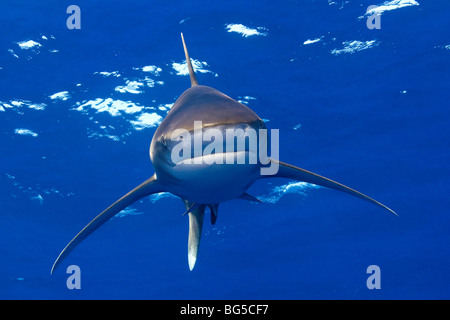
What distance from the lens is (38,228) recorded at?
77.5ft

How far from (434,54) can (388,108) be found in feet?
8.88

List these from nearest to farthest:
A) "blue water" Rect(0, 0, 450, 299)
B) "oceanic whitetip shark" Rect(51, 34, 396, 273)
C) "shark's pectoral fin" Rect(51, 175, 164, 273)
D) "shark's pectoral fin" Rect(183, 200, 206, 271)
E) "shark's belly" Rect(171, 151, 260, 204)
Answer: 1. "oceanic whitetip shark" Rect(51, 34, 396, 273)
2. "shark's belly" Rect(171, 151, 260, 204)
3. "shark's pectoral fin" Rect(51, 175, 164, 273)
4. "shark's pectoral fin" Rect(183, 200, 206, 271)
5. "blue water" Rect(0, 0, 450, 299)

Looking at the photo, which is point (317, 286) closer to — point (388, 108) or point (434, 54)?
point (388, 108)

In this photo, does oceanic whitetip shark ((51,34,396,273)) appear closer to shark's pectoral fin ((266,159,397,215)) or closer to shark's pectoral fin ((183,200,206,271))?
shark's pectoral fin ((266,159,397,215))

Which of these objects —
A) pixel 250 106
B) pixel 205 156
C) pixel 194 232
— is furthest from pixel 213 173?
pixel 250 106

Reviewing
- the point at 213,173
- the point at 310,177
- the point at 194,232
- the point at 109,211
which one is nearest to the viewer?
the point at 213,173

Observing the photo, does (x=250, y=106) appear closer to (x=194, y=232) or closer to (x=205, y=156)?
(x=194, y=232)

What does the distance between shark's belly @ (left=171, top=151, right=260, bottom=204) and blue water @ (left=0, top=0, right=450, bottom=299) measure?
30.0 feet

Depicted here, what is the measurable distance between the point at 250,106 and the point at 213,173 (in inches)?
470

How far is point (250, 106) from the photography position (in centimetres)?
1507

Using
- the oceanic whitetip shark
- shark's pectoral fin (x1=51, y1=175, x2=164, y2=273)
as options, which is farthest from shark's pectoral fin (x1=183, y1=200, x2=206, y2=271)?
the oceanic whitetip shark

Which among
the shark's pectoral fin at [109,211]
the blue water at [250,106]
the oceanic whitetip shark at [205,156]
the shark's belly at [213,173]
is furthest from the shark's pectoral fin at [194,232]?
the blue water at [250,106]

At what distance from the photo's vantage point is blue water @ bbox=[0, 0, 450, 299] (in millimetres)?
12234

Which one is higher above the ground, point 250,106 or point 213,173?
point 250,106
